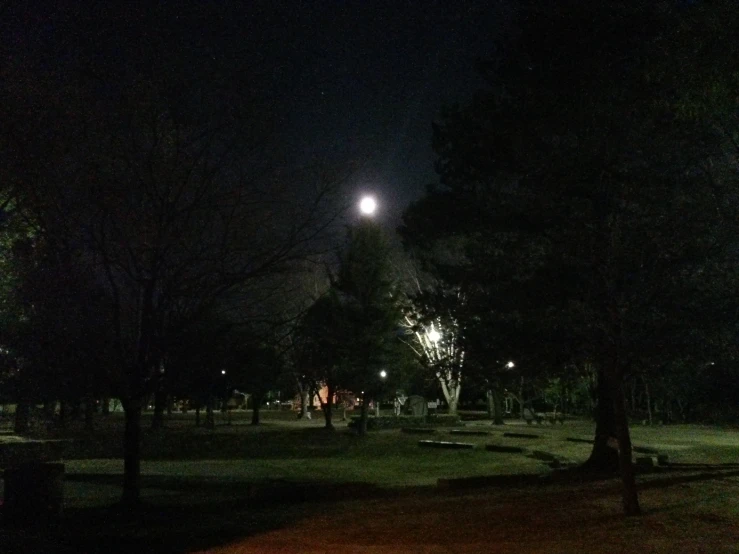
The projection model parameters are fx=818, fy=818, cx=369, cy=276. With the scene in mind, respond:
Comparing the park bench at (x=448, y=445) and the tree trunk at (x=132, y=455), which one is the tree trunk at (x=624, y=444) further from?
the park bench at (x=448, y=445)

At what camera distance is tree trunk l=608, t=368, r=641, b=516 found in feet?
36.8

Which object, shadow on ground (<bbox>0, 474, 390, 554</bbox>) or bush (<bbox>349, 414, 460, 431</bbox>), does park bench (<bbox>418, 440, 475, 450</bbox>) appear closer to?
bush (<bbox>349, 414, 460, 431</bbox>)

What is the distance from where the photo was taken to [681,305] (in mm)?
12914

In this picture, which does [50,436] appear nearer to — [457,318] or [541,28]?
[457,318]

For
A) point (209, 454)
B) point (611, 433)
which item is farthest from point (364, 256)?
point (611, 433)

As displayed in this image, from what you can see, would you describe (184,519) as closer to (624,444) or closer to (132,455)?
(132,455)

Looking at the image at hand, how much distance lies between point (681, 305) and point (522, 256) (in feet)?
11.4

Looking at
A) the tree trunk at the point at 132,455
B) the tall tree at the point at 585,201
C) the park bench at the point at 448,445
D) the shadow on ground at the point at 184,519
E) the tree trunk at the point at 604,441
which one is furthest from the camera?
the park bench at the point at 448,445

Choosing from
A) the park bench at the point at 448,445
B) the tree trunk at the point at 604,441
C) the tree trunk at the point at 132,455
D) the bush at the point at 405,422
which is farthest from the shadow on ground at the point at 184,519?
the bush at the point at 405,422

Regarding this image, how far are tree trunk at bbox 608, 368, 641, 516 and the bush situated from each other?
1241 inches

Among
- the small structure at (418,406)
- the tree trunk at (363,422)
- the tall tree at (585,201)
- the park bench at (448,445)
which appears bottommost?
the park bench at (448,445)

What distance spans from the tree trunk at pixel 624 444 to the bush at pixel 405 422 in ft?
103

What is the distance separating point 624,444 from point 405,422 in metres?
36.6

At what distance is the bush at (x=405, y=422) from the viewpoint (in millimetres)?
44594
